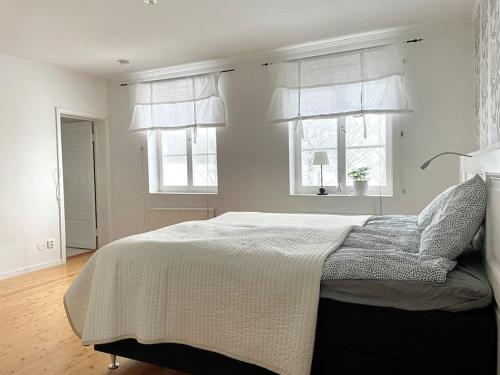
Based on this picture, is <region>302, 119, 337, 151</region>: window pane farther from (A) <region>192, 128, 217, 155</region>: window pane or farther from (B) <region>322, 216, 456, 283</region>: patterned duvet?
(B) <region>322, 216, 456, 283</region>: patterned duvet

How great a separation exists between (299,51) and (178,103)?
5.50 ft

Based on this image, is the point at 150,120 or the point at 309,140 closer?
the point at 309,140

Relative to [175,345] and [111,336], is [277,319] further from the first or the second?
[111,336]

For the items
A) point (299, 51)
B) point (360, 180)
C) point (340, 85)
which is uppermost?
point (299, 51)

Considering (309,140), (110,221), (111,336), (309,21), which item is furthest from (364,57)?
(110,221)

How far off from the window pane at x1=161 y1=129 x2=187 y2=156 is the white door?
3.69 feet

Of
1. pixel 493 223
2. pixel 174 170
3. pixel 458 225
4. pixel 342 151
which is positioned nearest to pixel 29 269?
pixel 174 170

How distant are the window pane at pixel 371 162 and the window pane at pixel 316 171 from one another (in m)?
0.16

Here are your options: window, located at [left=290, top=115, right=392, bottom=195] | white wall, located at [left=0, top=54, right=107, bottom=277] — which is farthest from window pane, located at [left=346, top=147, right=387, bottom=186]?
white wall, located at [left=0, top=54, right=107, bottom=277]

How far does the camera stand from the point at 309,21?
11.8 ft

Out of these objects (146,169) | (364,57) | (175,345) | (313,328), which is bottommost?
(175,345)

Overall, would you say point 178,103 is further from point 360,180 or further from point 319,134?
point 360,180

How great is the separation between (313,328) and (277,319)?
0.16 metres

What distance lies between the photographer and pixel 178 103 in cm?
502
